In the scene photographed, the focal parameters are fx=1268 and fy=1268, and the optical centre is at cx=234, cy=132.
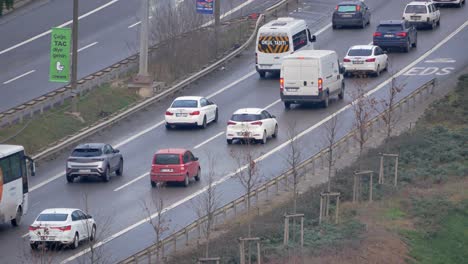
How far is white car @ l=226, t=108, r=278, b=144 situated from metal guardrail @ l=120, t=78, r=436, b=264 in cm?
319

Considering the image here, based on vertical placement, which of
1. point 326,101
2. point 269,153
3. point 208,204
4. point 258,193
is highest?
point 208,204

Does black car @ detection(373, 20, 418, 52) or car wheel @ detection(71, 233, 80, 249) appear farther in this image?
black car @ detection(373, 20, 418, 52)

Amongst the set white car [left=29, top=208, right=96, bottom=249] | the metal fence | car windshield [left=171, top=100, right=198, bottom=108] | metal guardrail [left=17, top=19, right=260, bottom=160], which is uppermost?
white car [left=29, top=208, right=96, bottom=249]

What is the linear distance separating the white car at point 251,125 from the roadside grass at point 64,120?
7.41 meters

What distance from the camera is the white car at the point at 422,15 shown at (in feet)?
236

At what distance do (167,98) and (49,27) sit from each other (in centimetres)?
1525

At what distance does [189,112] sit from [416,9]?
2327 cm

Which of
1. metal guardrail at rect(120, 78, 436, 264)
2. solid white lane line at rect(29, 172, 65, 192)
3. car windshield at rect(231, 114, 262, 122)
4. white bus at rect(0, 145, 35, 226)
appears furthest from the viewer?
car windshield at rect(231, 114, 262, 122)

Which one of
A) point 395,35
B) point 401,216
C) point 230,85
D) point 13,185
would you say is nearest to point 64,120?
point 230,85

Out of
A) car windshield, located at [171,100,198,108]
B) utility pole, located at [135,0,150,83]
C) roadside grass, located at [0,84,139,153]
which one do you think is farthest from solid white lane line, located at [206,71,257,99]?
car windshield, located at [171,100,198,108]

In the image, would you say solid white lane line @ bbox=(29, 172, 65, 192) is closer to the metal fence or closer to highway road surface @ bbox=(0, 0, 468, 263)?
highway road surface @ bbox=(0, 0, 468, 263)

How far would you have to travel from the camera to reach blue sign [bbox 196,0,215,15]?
6762 cm

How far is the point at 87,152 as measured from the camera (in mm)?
46531

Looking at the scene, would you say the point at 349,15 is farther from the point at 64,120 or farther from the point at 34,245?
the point at 34,245
